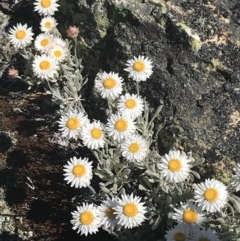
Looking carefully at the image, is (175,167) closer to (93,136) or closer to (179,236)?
(179,236)

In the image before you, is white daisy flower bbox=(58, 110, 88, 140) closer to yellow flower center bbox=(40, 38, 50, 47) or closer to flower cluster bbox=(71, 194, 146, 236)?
flower cluster bbox=(71, 194, 146, 236)

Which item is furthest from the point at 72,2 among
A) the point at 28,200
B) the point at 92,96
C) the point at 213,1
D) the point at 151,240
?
the point at 151,240

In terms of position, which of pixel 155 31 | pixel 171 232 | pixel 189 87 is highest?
pixel 155 31

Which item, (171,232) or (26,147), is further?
(26,147)

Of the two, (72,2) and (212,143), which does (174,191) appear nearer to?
(212,143)

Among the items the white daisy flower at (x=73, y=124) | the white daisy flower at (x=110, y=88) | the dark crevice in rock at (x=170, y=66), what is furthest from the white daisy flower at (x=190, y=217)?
the dark crevice in rock at (x=170, y=66)

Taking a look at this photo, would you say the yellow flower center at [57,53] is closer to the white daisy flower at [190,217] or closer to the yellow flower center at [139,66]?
the yellow flower center at [139,66]

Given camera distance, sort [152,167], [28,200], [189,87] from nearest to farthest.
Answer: [152,167] → [189,87] → [28,200]
